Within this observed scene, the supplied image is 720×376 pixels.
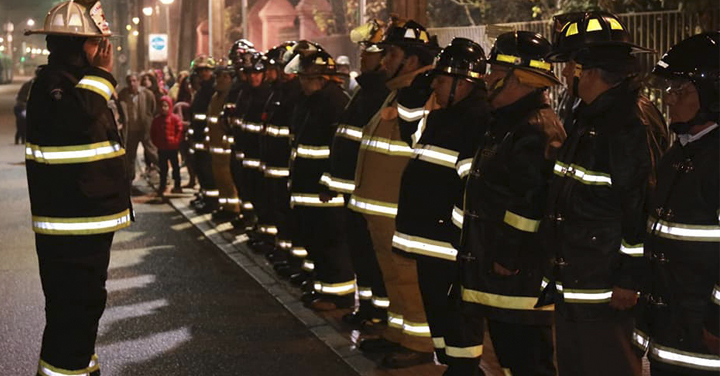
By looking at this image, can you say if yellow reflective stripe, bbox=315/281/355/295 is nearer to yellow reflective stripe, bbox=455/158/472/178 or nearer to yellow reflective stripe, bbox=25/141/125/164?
yellow reflective stripe, bbox=455/158/472/178

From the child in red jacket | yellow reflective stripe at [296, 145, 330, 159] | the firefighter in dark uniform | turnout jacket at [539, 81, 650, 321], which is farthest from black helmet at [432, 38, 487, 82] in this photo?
the child in red jacket

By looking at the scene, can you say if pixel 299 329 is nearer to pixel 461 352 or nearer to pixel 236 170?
pixel 461 352

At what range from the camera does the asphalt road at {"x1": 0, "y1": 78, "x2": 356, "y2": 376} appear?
698cm

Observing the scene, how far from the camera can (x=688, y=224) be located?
4.09 m

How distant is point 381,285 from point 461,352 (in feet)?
6.64

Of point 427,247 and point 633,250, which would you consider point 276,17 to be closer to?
point 427,247

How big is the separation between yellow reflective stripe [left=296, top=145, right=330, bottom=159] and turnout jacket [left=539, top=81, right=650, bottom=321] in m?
4.30

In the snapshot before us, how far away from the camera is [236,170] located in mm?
12422

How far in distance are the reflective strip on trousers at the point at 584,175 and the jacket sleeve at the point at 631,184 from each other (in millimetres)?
38

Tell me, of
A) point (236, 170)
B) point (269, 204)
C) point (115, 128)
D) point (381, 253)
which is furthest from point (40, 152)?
point (236, 170)

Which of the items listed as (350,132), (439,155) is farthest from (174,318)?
(439,155)

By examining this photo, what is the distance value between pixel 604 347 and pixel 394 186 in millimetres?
2656

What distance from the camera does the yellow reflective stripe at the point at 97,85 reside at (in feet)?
18.4

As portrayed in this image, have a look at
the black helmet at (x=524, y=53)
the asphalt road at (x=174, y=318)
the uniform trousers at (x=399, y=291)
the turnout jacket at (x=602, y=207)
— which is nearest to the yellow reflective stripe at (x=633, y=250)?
the turnout jacket at (x=602, y=207)
